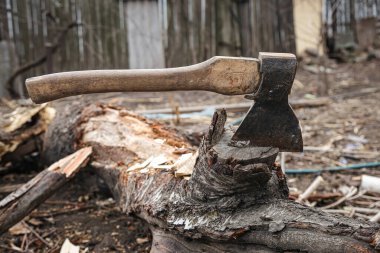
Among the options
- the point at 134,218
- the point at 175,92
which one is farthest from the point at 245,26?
the point at 134,218

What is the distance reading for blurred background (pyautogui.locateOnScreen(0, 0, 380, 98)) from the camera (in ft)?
26.4

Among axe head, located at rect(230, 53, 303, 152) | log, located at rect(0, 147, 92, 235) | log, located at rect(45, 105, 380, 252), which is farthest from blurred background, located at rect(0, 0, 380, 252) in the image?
axe head, located at rect(230, 53, 303, 152)

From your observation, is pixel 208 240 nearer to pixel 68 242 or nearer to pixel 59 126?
pixel 68 242

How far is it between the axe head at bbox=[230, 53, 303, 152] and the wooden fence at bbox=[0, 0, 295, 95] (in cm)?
677

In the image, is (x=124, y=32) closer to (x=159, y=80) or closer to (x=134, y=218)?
(x=134, y=218)

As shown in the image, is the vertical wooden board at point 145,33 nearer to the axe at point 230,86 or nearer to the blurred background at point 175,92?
the blurred background at point 175,92

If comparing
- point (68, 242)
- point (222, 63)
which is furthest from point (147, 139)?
point (222, 63)

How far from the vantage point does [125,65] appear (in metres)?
8.96

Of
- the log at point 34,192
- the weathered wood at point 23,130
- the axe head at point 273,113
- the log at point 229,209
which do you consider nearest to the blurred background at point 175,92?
the weathered wood at point 23,130

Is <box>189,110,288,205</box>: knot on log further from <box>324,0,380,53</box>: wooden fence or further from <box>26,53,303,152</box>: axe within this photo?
<box>324,0,380,53</box>: wooden fence

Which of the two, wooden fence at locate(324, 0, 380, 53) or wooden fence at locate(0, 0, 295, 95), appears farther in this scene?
wooden fence at locate(324, 0, 380, 53)

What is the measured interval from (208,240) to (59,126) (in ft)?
6.48

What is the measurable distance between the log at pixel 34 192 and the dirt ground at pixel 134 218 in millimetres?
243

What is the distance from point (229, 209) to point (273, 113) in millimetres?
417
